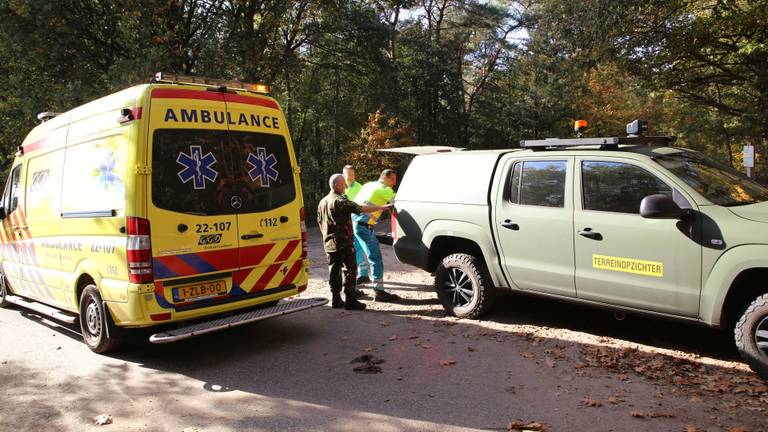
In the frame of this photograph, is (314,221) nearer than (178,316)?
No

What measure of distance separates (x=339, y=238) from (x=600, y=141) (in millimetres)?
3275

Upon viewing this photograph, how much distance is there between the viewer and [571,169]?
5305 mm

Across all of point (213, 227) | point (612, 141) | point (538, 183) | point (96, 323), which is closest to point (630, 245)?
point (612, 141)

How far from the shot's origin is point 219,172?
5.21 meters

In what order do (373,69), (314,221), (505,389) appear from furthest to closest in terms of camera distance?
(373,69) < (314,221) < (505,389)

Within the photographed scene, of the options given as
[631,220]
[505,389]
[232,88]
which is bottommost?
[505,389]

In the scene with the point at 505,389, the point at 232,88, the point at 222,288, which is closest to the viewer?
the point at 505,389

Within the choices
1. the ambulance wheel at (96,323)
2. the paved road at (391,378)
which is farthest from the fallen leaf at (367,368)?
the ambulance wheel at (96,323)

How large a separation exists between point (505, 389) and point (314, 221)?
1792 centimetres

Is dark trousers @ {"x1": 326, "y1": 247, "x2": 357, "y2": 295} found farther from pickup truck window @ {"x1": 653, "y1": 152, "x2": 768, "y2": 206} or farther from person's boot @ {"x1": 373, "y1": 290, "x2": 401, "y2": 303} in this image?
pickup truck window @ {"x1": 653, "y1": 152, "x2": 768, "y2": 206}

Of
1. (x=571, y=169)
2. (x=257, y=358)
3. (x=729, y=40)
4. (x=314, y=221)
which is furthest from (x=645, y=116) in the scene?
(x=257, y=358)

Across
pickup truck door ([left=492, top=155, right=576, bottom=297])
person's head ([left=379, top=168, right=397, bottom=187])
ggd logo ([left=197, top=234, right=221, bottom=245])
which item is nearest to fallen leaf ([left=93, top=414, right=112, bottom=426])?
ggd logo ([left=197, top=234, right=221, bottom=245])

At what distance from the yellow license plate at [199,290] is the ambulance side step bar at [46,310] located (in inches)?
69.6

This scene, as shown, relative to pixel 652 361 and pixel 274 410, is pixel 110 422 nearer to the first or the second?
pixel 274 410
